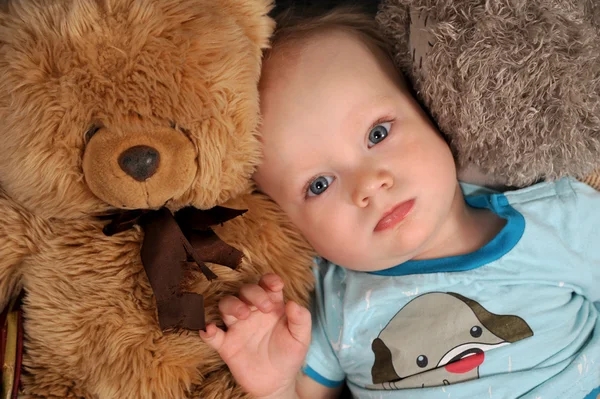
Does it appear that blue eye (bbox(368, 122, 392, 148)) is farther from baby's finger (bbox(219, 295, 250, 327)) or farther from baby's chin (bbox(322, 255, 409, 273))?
baby's finger (bbox(219, 295, 250, 327))

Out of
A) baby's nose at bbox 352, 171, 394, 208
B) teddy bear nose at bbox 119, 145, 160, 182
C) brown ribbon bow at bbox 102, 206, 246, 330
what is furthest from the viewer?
baby's nose at bbox 352, 171, 394, 208

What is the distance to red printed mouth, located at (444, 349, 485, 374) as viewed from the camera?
3.22 feet

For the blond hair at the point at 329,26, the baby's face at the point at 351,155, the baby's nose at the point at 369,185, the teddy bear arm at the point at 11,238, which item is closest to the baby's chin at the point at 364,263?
the baby's face at the point at 351,155

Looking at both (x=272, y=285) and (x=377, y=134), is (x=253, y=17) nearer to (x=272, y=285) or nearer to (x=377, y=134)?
(x=377, y=134)

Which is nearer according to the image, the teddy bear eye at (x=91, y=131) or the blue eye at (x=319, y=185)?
the teddy bear eye at (x=91, y=131)

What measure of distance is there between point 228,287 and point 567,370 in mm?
629

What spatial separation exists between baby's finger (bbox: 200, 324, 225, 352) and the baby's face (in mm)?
251

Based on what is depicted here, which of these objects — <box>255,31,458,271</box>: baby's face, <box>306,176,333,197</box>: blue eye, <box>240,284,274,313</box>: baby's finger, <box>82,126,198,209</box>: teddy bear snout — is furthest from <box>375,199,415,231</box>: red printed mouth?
<box>82,126,198,209</box>: teddy bear snout

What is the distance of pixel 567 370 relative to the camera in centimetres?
101

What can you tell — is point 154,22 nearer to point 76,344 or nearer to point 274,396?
point 76,344

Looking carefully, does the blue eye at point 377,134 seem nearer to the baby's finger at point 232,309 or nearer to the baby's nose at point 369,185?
the baby's nose at point 369,185

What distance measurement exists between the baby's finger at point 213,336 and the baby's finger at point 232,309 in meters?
0.02

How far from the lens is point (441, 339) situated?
38.9 inches

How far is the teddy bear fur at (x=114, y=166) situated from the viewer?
2.26ft
